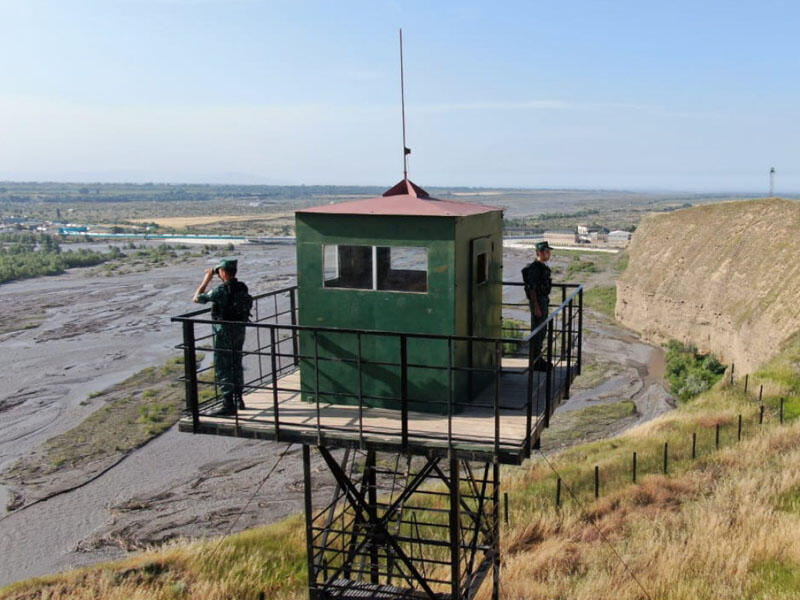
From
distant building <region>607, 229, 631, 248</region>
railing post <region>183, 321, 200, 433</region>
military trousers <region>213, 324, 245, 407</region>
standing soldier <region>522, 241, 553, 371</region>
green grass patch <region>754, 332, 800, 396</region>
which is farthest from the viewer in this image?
distant building <region>607, 229, 631, 248</region>

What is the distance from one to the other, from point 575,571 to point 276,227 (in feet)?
468

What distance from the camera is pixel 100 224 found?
532ft

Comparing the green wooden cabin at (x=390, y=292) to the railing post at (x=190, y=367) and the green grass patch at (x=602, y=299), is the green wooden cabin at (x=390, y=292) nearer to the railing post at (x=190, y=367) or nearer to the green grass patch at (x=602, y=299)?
the railing post at (x=190, y=367)

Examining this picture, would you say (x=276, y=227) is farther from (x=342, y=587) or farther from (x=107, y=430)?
(x=342, y=587)

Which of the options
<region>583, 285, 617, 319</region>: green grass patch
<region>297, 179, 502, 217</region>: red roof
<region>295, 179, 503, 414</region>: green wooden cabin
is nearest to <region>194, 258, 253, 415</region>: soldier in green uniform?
<region>295, 179, 503, 414</region>: green wooden cabin

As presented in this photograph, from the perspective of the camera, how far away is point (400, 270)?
827 cm

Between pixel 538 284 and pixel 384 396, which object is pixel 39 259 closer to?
pixel 538 284

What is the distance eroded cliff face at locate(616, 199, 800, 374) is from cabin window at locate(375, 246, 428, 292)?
25.7 metres

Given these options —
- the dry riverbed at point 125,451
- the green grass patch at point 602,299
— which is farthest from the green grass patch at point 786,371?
the green grass patch at point 602,299

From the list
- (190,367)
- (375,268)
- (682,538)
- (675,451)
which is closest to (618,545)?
(682,538)

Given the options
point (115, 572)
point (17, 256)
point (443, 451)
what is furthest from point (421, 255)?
point (17, 256)

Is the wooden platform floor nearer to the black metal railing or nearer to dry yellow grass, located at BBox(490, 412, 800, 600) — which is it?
the black metal railing

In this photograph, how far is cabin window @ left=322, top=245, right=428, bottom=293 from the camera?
26.6 ft

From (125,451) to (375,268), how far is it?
21.8 metres
